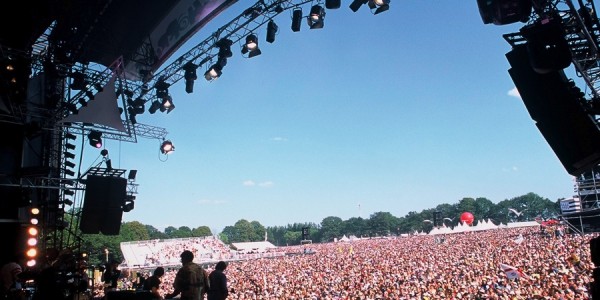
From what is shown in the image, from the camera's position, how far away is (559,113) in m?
4.81

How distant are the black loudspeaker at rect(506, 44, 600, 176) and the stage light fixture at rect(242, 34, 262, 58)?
6.76 m

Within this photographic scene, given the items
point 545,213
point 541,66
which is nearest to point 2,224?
point 541,66


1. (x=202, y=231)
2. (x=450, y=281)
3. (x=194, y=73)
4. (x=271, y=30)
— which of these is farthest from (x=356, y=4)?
(x=202, y=231)

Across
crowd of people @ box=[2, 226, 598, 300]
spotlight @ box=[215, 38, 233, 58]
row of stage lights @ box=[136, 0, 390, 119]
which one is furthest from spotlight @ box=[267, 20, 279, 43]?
crowd of people @ box=[2, 226, 598, 300]

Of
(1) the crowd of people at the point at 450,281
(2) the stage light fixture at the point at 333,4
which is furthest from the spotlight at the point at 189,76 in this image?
(1) the crowd of people at the point at 450,281

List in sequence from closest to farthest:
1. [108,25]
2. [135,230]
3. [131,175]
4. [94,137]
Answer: [108,25]
[94,137]
[131,175]
[135,230]

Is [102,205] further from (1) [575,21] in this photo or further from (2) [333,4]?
(1) [575,21]

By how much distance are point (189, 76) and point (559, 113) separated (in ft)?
31.8

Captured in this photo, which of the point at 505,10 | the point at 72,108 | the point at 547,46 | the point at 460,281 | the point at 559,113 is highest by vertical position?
the point at 72,108

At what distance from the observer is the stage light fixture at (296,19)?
9531 mm

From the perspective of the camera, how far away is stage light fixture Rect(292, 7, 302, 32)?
9531mm

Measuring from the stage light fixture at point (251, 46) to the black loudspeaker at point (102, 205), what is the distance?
4847 millimetres

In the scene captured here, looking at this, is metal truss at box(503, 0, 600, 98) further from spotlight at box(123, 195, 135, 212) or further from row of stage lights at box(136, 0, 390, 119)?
spotlight at box(123, 195, 135, 212)

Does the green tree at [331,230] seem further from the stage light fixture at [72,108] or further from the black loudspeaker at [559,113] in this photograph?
the black loudspeaker at [559,113]
